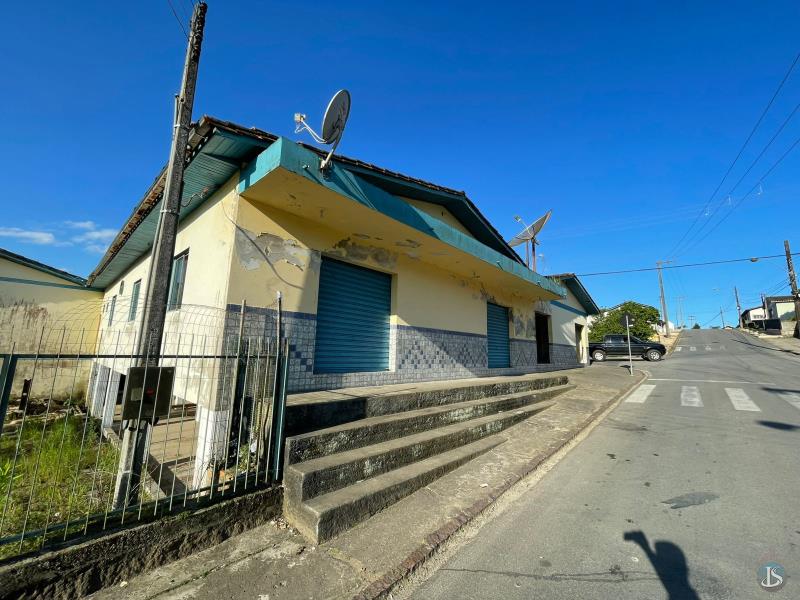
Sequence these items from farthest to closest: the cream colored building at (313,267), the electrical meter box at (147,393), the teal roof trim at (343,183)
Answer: the cream colored building at (313,267) < the teal roof trim at (343,183) < the electrical meter box at (147,393)

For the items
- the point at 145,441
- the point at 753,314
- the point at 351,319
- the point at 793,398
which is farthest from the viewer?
the point at 753,314

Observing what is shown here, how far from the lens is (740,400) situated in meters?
8.91

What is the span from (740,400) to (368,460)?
10615mm

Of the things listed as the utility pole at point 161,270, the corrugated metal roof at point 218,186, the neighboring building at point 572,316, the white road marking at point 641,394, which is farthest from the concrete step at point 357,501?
the neighboring building at point 572,316

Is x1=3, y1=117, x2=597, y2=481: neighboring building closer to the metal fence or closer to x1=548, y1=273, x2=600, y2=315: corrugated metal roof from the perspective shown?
the metal fence

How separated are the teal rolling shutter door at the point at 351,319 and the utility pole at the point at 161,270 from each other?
8.39 feet

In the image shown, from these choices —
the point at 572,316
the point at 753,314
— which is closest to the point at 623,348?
the point at 572,316

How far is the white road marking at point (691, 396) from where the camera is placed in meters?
8.66

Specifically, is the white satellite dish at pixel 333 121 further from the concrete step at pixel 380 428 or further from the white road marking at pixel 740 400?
the white road marking at pixel 740 400

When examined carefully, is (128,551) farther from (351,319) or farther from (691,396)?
(691,396)

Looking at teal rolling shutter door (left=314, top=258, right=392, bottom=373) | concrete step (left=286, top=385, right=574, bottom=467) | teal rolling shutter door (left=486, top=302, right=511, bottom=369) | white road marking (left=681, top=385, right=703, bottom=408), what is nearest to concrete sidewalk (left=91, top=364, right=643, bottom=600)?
concrete step (left=286, top=385, right=574, bottom=467)

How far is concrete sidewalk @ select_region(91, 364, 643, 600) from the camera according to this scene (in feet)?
7.72

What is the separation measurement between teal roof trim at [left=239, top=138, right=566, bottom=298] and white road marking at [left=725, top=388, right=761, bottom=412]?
7.38m

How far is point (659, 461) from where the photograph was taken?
4809 millimetres
